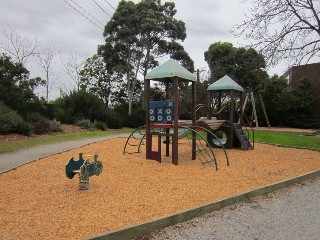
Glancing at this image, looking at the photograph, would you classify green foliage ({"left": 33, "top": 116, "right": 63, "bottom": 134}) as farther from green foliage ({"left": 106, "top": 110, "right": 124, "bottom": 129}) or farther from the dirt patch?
the dirt patch

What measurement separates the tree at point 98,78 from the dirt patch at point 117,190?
65.7 ft

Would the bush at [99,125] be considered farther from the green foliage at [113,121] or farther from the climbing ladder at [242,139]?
the climbing ladder at [242,139]

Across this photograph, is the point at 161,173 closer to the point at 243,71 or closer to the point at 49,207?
the point at 49,207

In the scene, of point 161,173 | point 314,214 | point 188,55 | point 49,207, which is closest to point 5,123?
point 161,173

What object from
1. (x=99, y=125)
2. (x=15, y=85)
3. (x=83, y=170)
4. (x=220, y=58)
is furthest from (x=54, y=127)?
(x=220, y=58)

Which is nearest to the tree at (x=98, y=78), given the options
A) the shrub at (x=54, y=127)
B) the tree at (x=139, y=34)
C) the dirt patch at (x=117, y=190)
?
the tree at (x=139, y=34)

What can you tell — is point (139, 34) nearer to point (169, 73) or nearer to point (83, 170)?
point (169, 73)

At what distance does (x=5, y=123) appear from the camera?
44.8ft

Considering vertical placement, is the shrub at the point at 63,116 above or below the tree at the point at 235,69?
below

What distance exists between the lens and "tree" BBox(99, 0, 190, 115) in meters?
24.6

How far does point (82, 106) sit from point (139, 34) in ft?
26.4

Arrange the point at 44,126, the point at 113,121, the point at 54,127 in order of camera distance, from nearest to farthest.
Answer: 1. the point at 44,126
2. the point at 54,127
3. the point at 113,121

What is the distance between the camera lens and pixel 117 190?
5.76 metres

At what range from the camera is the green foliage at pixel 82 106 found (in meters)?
20.7
